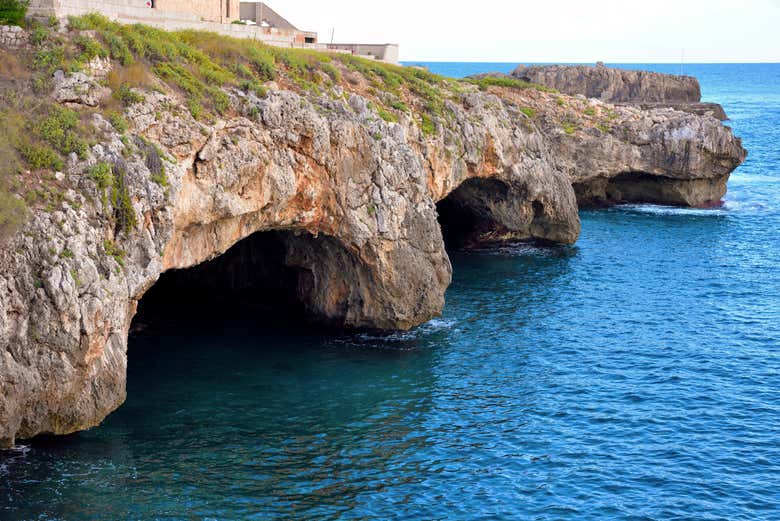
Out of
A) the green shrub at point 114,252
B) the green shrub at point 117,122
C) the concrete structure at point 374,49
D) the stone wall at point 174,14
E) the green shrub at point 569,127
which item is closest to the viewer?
the green shrub at point 114,252

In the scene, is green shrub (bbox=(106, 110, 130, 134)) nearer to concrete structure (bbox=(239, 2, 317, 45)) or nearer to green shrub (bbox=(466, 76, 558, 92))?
concrete structure (bbox=(239, 2, 317, 45))

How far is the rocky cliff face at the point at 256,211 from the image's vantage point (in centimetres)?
2905

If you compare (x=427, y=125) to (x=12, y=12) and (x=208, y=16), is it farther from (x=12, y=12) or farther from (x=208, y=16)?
(x=12, y=12)

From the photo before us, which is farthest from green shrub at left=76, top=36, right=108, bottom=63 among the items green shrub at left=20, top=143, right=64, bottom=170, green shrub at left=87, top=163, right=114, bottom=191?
green shrub at left=87, top=163, right=114, bottom=191

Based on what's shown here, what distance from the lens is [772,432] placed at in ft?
114

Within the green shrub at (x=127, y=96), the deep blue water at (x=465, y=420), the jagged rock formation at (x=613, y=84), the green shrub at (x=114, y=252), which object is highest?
the jagged rock formation at (x=613, y=84)

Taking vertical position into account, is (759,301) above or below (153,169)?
below

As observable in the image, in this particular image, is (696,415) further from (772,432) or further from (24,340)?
A: (24,340)

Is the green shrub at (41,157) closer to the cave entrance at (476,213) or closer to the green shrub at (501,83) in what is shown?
the cave entrance at (476,213)

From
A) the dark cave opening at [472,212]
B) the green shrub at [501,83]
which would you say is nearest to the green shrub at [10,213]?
the dark cave opening at [472,212]

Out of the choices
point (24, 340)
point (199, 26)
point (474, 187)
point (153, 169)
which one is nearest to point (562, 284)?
point (474, 187)

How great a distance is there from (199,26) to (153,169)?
14944 millimetres

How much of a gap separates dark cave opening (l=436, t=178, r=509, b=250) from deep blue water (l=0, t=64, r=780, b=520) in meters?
9.17

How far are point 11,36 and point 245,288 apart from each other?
21.7m
